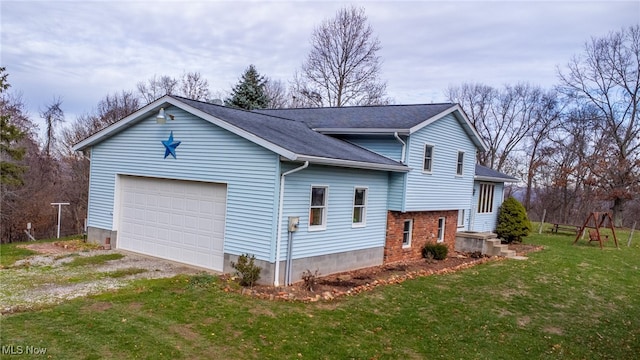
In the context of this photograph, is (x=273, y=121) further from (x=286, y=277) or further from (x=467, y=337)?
(x=467, y=337)

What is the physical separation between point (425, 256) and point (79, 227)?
21813 millimetres

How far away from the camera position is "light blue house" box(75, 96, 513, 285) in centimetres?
1026

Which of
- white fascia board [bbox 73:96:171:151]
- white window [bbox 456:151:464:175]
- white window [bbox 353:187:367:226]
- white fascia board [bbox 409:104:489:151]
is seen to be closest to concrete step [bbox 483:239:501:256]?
white window [bbox 456:151:464:175]

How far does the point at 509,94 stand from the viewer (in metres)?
42.2

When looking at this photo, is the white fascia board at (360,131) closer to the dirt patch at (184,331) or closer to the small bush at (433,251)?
the small bush at (433,251)

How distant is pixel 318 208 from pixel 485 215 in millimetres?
13681

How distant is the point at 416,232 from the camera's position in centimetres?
1509

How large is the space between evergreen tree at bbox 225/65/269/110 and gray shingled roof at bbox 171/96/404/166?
16161 mm

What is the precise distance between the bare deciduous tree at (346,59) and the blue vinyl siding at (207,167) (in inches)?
866

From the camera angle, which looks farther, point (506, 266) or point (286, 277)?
point (506, 266)

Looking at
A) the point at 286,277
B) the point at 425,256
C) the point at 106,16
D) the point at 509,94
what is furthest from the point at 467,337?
the point at 509,94

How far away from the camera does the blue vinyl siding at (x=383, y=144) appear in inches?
541

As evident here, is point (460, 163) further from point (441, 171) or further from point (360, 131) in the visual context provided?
point (360, 131)

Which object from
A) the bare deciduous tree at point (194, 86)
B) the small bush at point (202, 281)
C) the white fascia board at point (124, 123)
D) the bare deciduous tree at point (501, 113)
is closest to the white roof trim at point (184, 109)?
the white fascia board at point (124, 123)
